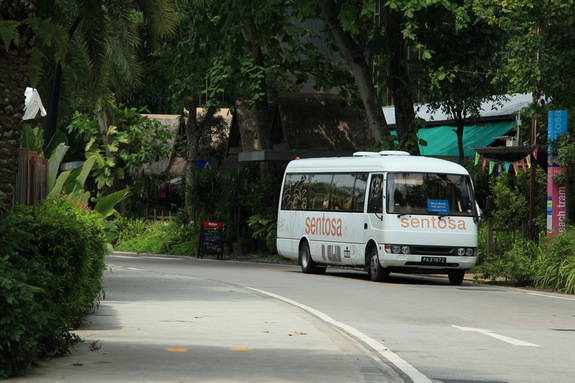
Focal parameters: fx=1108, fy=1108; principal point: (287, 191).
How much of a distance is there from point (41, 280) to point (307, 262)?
750 inches

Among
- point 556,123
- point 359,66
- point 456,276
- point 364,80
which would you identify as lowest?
point 456,276

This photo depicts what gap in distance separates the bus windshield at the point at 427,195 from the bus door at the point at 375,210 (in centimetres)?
24

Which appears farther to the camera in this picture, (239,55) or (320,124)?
(320,124)

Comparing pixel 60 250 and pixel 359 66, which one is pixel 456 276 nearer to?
pixel 359 66

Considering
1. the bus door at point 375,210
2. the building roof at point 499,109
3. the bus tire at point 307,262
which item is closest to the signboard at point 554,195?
the bus door at point 375,210

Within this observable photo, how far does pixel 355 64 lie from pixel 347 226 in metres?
7.03

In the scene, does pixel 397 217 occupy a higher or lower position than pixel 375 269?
higher

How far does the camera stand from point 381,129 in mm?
31203

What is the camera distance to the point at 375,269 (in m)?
24.5

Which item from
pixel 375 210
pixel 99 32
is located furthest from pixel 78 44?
pixel 375 210

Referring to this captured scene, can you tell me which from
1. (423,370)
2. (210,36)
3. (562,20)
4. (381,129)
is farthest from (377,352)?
(210,36)

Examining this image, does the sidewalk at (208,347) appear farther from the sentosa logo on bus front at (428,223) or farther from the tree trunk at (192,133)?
the tree trunk at (192,133)

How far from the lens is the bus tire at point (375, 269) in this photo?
24.2 metres

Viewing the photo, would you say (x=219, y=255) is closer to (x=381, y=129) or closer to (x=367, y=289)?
(x=381, y=129)
